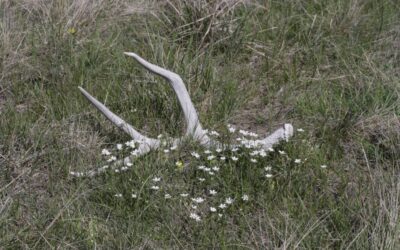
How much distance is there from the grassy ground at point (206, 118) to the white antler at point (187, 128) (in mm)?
69

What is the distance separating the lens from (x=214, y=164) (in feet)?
12.8

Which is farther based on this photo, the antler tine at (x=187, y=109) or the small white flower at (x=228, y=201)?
the antler tine at (x=187, y=109)

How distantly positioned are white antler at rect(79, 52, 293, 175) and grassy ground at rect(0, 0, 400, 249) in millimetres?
69

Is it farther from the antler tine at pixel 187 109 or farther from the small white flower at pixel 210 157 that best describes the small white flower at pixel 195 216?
the antler tine at pixel 187 109

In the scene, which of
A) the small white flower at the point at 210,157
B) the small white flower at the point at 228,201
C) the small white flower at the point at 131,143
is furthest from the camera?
the small white flower at the point at 131,143

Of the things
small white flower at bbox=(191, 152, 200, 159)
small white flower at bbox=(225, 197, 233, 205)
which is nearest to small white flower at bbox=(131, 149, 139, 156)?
small white flower at bbox=(191, 152, 200, 159)

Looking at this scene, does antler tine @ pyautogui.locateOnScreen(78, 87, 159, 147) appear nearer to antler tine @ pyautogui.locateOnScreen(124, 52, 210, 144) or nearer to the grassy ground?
the grassy ground

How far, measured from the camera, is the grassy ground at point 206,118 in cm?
346

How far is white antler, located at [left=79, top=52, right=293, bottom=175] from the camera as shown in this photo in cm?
401

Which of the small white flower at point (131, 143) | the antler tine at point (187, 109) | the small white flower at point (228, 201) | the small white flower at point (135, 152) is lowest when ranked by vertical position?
the small white flower at point (228, 201)

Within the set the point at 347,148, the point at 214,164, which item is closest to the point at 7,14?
the point at 214,164

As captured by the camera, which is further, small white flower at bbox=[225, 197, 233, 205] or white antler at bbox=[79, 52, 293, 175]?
white antler at bbox=[79, 52, 293, 175]

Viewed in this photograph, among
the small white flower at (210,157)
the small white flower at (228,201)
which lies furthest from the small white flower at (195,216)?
the small white flower at (210,157)

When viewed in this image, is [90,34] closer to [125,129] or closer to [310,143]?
[125,129]
